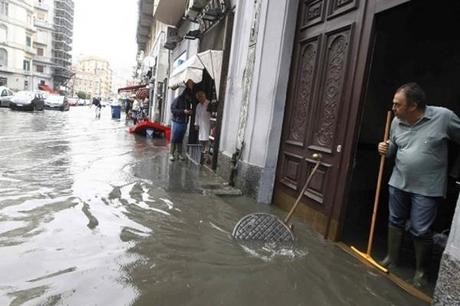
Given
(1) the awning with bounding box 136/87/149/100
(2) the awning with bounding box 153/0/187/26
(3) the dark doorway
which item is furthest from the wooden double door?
(1) the awning with bounding box 136/87/149/100

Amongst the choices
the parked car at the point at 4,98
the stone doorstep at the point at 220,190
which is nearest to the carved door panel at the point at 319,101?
the stone doorstep at the point at 220,190

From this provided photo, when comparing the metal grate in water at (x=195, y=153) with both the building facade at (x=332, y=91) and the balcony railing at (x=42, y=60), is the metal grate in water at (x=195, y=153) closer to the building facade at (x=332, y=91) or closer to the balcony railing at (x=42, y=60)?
the building facade at (x=332, y=91)

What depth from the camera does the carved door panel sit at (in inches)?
191

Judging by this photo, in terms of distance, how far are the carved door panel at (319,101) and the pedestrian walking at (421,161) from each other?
1.03 meters

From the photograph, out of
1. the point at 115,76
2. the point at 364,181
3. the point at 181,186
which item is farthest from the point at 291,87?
the point at 115,76

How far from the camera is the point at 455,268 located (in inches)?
112

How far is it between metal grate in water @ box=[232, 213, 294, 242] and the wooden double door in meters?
0.66

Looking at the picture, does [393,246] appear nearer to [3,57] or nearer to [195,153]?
[195,153]

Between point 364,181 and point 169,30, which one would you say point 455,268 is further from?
point 169,30

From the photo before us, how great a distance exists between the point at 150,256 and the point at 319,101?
9.82ft

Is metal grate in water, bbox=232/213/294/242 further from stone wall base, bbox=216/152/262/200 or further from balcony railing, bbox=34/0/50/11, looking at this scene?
balcony railing, bbox=34/0/50/11

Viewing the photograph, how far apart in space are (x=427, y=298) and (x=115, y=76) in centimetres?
18496

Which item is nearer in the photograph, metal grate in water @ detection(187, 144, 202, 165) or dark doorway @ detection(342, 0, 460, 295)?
dark doorway @ detection(342, 0, 460, 295)

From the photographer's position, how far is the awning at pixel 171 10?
16188mm
